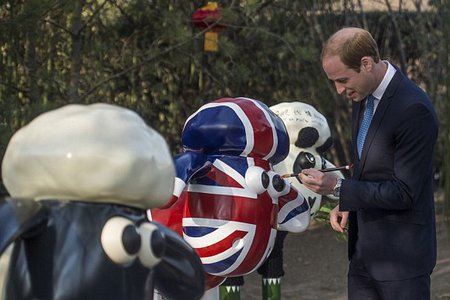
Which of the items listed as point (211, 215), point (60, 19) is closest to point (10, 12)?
point (60, 19)

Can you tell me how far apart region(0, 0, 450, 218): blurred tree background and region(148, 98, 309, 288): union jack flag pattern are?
3.31 feet

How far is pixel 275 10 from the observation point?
865 cm

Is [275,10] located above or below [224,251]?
above

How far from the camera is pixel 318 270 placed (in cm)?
797

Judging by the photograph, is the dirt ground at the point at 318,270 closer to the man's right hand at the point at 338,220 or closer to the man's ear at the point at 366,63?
the man's right hand at the point at 338,220

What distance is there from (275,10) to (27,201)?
6463 mm

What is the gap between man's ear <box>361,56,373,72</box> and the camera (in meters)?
3.26

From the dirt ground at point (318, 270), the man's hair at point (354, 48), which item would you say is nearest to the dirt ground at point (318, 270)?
the dirt ground at point (318, 270)

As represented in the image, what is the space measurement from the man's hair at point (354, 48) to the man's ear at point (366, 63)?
11mm

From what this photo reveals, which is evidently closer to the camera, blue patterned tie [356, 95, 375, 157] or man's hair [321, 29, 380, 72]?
man's hair [321, 29, 380, 72]

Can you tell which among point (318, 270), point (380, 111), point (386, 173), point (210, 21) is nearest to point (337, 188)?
point (386, 173)

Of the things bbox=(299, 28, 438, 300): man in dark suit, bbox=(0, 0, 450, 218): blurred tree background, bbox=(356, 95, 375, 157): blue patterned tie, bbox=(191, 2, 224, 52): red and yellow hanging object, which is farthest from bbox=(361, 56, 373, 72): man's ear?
bbox=(191, 2, 224, 52): red and yellow hanging object

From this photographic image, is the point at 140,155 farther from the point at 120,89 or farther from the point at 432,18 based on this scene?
the point at 432,18

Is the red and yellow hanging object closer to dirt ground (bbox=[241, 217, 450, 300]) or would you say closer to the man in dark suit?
dirt ground (bbox=[241, 217, 450, 300])
